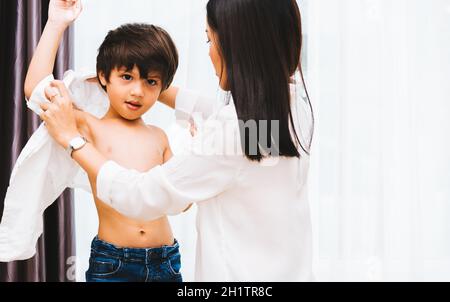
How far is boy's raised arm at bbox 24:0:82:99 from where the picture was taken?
1242mm

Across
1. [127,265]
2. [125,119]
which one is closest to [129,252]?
[127,265]

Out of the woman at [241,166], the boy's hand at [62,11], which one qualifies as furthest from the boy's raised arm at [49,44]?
the woman at [241,166]

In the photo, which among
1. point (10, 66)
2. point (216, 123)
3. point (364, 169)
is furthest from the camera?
point (364, 169)

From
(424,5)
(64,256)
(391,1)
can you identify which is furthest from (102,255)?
(424,5)

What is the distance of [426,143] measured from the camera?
2090mm

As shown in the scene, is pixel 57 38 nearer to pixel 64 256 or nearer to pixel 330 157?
pixel 64 256

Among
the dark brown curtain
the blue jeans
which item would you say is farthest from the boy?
the dark brown curtain

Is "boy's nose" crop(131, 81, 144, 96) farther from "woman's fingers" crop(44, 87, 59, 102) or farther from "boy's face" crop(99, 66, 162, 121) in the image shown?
"woman's fingers" crop(44, 87, 59, 102)

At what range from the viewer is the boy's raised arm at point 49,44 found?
1242 mm

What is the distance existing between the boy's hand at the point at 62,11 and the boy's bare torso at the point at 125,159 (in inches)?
9.5

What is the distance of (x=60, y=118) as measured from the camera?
1166mm

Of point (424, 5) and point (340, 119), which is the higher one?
point (424, 5)

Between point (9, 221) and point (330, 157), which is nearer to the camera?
point (9, 221)
